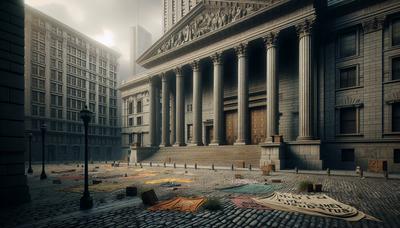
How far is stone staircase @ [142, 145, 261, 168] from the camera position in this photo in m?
25.4

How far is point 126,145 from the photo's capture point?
56.2 m

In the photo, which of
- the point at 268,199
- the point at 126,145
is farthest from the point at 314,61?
the point at 126,145

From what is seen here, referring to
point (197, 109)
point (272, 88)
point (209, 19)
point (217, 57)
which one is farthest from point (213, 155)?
point (209, 19)

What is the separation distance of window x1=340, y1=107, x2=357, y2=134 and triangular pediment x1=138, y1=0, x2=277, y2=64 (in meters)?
14.0

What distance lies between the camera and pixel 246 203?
8742 mm

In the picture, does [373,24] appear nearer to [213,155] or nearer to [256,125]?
[256,125]

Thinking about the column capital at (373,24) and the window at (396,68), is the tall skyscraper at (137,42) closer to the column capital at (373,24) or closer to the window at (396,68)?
the column capital at (373,24)

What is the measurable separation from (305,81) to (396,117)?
8406 mm

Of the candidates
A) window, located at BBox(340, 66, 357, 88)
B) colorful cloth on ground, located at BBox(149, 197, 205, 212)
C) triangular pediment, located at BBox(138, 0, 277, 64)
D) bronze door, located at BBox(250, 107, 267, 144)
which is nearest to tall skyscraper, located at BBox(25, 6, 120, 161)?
triangular pediment, located at BBox(138, 0, 277, 64)

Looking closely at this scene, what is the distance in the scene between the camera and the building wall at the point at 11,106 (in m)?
9.01

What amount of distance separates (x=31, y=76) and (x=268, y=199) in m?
55.4

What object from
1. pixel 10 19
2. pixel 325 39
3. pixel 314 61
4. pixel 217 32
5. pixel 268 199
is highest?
pixel 217 32

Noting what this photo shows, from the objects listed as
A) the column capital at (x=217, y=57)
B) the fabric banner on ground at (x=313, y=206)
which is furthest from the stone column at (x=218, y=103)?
the fabric banner on ground at (x=313, y=206)

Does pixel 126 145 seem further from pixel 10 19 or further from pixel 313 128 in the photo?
pixel 10 19
